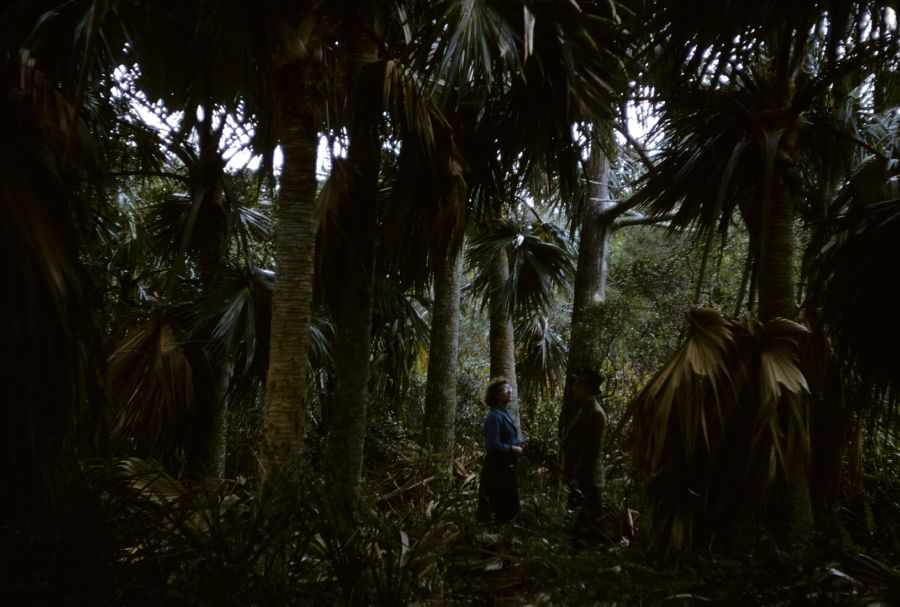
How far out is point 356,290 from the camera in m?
5.53

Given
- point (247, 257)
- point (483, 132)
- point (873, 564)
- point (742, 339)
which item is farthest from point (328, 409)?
point (873, 564)

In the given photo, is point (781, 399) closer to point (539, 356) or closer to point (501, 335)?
point (501, 335)

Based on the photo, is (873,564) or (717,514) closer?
(873,564)

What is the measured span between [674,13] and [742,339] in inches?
94.0

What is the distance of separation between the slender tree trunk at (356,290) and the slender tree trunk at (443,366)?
178 cm

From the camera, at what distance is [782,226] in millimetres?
4953

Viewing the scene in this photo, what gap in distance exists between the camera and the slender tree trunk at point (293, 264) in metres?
4.00

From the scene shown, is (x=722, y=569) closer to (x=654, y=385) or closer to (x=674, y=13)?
(x=654, y=385)

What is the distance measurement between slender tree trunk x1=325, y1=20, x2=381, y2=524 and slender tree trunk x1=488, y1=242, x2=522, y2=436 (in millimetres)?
3150

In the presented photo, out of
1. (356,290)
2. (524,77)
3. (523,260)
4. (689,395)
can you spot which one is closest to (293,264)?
(356,290)

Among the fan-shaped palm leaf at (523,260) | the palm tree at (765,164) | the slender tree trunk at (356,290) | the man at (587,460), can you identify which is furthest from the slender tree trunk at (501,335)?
the palm tree at (765,164)

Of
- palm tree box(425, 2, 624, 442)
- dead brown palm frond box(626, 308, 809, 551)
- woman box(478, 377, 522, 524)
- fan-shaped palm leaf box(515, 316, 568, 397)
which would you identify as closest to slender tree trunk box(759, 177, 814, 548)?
dead brown palm frond box(626, 308, 809, 551)

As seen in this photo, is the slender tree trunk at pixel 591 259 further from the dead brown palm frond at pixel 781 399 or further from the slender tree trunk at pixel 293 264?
the slender tree trunk at pixel 293 264

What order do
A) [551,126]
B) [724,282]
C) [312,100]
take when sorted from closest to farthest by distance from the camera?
[312,100]
[551,126]
[724,282]
